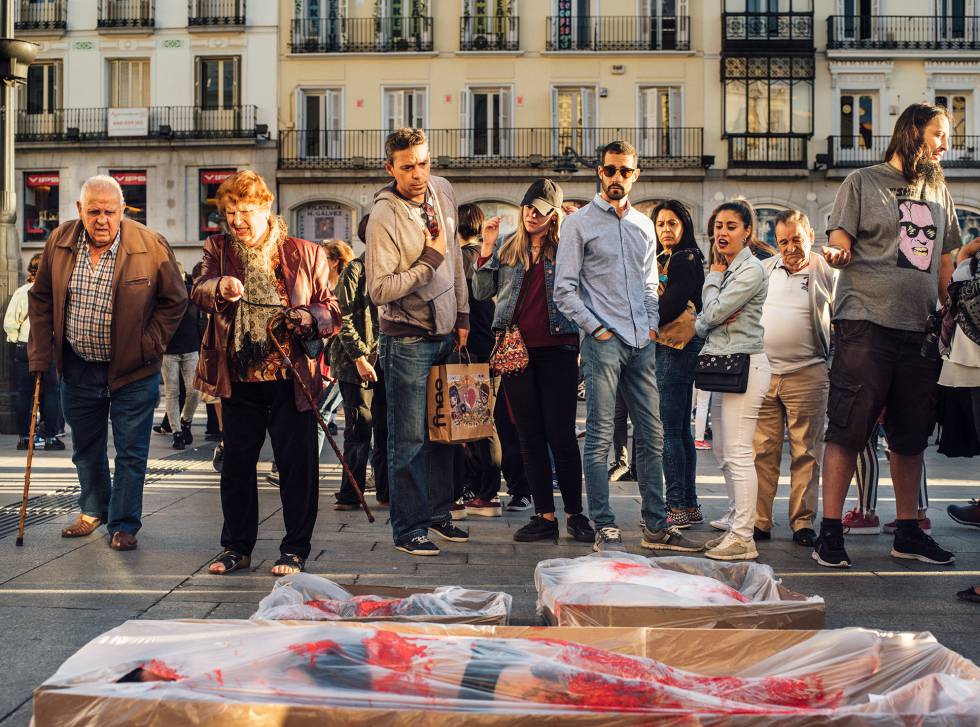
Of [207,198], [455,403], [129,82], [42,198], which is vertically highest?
[129,82]

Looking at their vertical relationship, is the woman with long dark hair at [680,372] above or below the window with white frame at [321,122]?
below

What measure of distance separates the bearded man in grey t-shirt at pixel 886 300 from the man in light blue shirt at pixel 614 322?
980 mm

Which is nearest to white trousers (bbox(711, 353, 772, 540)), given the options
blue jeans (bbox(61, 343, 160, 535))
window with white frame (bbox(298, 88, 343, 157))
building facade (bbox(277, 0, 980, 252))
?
blue jeans (bbox(61, 343, 160, 535))

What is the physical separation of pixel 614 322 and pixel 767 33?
31.0 meters

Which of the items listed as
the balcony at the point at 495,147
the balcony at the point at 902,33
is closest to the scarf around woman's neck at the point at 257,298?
the balcony at the point at 495,147

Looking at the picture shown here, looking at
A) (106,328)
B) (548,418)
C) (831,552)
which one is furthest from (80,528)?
(831,552)

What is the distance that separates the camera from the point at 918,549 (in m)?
5.98

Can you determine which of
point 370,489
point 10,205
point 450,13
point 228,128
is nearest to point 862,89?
point 450,13

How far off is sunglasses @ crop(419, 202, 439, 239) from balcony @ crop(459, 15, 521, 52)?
30027mm

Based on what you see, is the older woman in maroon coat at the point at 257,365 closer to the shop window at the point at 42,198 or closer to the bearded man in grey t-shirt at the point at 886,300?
the bearded man in grey t-shirt at the point at 886,300

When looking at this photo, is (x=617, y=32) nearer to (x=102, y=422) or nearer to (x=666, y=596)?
(x=102, y=422)

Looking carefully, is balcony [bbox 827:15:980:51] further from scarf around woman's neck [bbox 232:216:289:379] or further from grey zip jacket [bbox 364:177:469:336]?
scarf around woman's neck [bbox 232:216:289:379]

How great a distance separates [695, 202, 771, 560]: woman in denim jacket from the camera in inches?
234

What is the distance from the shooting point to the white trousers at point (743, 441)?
19.5ft
